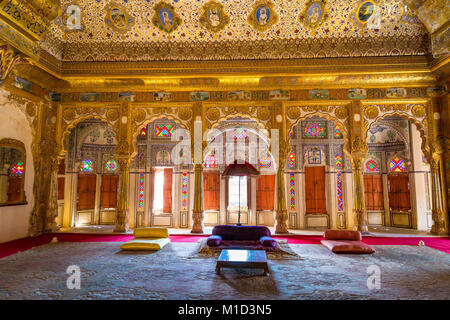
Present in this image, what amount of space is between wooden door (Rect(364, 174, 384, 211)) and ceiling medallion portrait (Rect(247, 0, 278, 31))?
736 cm

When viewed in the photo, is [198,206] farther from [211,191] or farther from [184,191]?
[211,191]

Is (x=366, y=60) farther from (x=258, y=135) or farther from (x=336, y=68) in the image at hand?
→ (x=258, y=135)

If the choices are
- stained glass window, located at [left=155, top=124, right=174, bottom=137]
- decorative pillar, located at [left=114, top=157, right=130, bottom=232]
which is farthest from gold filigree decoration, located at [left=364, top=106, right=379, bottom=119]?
decorative pillar, located at [left=114, top=157, right=130, bottom=232]

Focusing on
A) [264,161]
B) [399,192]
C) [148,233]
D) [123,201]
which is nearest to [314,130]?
[264,161]

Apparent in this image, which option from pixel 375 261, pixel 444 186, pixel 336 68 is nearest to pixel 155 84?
pixel 336 68

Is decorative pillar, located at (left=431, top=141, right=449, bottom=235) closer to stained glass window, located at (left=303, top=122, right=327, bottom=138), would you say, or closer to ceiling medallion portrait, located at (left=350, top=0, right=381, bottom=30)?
stained glass window, located at (left=303, top=122, right=327, bottom=138)

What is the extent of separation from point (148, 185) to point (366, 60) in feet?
29.6

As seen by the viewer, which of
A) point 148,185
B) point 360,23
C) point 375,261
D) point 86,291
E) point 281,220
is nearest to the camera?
point 86,291

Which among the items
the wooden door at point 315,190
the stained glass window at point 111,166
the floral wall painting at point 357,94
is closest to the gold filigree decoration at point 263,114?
the floral wall painting at point 357,94

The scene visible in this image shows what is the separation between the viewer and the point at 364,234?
8.80 metres

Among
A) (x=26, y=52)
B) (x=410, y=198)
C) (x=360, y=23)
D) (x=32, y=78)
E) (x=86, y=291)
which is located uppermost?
(x=360, y=23)

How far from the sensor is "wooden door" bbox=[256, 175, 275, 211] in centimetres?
1141

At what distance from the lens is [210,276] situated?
184 inches

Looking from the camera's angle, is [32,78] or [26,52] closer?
[26,52]
